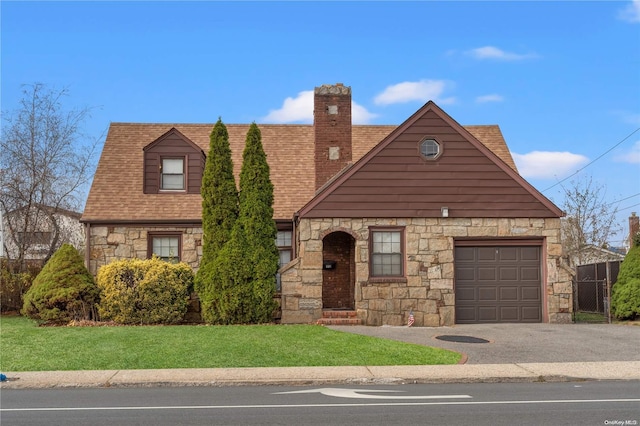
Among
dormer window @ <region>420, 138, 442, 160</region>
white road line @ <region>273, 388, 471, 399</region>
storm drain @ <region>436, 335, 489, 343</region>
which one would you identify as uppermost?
dormer window @ <region>420, 138, 442, 160</region>

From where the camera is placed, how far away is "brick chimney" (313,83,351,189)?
75.6ft

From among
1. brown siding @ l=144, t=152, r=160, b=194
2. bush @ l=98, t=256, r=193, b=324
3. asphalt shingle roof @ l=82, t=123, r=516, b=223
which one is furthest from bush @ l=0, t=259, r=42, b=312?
Answer: bush @ l=98, t=256, r=193, b=324

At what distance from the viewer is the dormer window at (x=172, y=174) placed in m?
23.1

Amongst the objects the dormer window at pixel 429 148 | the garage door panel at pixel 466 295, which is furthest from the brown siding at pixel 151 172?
the garage door panel at pixel 466 295

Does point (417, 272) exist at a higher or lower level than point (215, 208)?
lower

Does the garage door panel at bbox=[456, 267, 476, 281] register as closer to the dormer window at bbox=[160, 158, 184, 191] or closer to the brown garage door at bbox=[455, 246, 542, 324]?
the brown garage door at bbox=[455, 246, 542, 324]

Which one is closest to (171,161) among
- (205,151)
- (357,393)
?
(205,151)

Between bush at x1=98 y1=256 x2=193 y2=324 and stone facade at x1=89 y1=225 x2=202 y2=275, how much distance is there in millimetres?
2132

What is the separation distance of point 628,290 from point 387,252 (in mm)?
6978

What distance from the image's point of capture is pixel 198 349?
1409 centimetres

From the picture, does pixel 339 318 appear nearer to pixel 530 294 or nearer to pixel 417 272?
pixel 417 272

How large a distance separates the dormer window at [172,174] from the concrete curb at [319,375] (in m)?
11.5

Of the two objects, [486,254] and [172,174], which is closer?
[486,254]

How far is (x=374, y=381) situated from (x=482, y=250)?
9646mm
